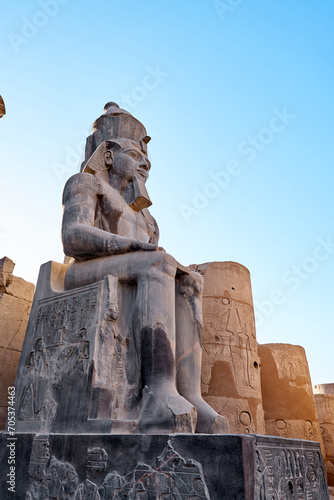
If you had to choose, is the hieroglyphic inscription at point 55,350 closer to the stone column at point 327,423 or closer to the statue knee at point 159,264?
the statue knee at point 159,264

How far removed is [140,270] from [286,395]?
176 inches

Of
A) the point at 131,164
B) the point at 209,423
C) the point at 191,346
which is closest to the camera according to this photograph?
the point at 209,423

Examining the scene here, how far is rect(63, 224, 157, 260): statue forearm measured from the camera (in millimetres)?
2981

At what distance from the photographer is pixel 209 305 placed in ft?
18.4

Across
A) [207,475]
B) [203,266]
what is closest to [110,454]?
[207,475]

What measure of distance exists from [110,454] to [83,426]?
0.34 metres

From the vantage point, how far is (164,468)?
77.7 inches

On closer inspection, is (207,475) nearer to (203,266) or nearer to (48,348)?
(48,348)

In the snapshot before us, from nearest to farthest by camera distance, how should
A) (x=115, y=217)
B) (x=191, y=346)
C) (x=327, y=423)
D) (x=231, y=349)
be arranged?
(x=191, y=346)
(x=115, y=217)
(x=231, y=349)
(x=327, y=423)

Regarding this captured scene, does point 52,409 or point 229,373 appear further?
point 229,373

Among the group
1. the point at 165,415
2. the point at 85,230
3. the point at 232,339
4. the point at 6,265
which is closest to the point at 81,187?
the point at 85,230

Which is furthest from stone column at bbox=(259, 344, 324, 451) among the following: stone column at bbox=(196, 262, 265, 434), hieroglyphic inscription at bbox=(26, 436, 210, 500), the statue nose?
A: hieroglyphic inscription at bbox=(26, 436, 210, 500)

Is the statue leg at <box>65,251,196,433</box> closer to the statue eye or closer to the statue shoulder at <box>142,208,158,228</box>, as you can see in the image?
the statue shoulder at <box>142,208,158,228</box>

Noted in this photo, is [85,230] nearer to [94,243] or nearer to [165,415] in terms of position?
[94,243]
